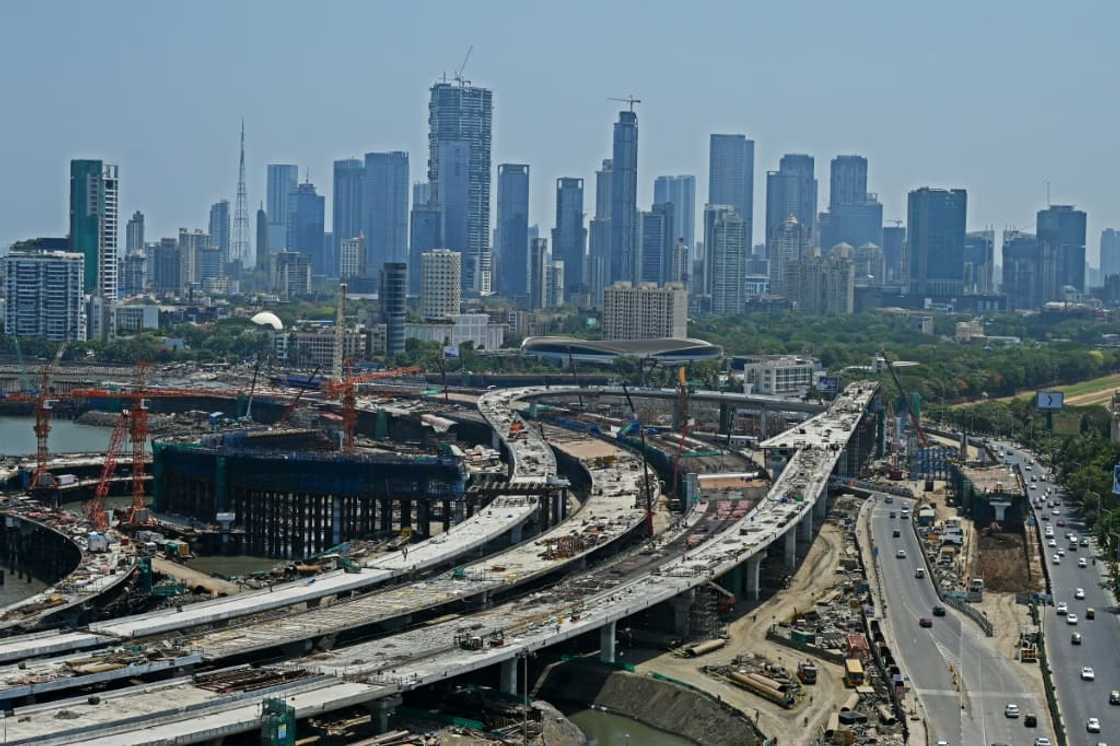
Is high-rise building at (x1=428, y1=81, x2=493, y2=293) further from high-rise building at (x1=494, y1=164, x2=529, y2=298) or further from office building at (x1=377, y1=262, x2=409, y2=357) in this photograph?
office building at (x1=377, y1=262, x2=409, y2=357)

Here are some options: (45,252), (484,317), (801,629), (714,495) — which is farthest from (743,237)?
(801,629)

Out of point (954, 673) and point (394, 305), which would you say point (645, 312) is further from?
point (954, 673)

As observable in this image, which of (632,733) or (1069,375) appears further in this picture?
(1069,375)

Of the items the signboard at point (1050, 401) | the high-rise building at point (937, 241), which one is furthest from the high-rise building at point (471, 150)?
the signboard at point (1050, 401)

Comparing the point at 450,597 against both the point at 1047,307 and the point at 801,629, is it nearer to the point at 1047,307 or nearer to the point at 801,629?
the point at 801,629

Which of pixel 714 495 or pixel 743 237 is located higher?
pixel 743 237

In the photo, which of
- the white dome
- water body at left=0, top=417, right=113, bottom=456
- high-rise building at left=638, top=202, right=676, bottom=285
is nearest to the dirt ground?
water body at left=0, top=417, right=113, bottom=456
